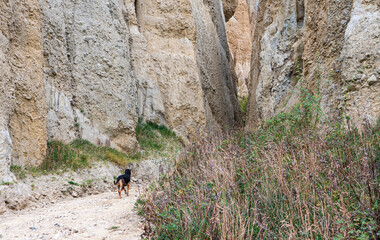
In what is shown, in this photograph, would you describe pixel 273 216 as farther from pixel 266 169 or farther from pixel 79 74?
pixel 79 74

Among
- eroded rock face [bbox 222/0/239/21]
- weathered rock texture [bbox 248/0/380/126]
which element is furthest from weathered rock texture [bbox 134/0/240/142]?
eroded rock face [bbox 222/0/239/21]

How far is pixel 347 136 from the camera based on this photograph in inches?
202

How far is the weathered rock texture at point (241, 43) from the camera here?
1470 inches

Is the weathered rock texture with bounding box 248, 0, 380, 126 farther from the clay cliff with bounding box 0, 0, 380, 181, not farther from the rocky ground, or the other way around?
the rocky ground

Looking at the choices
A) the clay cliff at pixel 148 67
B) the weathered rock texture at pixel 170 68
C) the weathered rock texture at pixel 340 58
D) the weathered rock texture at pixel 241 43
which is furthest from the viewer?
the weathered rock texture at pixel 241 43

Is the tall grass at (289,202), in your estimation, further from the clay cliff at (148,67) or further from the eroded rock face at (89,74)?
the eroded rock face at (89,74)

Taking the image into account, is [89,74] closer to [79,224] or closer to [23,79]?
[23,79]

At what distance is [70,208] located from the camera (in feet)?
22.6

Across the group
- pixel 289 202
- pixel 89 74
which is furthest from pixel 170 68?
pixel 289 202

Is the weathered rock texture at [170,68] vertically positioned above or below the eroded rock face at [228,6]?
below

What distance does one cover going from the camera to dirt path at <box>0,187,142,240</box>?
15.3 ft

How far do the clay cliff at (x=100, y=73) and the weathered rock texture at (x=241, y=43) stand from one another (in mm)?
15093

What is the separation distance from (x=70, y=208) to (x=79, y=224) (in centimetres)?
183

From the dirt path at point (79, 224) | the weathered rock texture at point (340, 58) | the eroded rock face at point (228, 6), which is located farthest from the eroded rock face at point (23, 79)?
the eroded rock face at point (228, 6)
